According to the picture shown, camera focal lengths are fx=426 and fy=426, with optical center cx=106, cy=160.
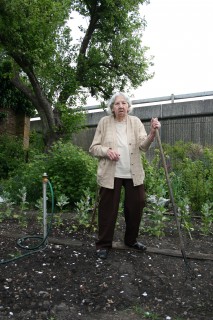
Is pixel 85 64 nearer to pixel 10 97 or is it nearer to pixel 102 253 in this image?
pixel 10 97

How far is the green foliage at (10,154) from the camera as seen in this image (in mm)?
12750

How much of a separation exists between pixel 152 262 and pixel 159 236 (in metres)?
0.81

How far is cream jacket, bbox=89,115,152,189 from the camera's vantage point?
4.19 metres

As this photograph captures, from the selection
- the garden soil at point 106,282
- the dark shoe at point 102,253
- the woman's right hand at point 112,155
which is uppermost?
the woman's right hand at point 112,155

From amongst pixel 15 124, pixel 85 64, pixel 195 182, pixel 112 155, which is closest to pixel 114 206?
pixel 112 155

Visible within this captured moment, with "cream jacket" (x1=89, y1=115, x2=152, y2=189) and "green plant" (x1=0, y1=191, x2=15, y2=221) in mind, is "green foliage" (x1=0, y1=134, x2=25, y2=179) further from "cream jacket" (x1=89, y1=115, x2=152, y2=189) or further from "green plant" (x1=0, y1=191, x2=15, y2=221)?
"cream jacket" (x1=89, y1=115, x2=152, y2=189)

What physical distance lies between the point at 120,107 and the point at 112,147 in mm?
407

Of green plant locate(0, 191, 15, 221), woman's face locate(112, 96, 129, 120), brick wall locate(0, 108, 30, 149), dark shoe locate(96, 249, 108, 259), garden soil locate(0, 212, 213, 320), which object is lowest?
garden soil locate(0, 212, 213, 320)

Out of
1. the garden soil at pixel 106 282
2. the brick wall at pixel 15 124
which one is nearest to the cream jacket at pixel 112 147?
the garden soil at pixel 106 282

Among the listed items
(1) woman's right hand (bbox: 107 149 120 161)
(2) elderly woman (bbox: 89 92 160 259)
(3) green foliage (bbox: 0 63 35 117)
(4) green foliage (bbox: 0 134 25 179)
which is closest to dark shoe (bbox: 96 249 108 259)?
(2) elderly woman (bbox: 89 92 160 259)

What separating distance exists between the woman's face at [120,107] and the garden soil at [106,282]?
1376 millimetres

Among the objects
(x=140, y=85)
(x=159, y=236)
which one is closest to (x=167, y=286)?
(x=159, y=236)

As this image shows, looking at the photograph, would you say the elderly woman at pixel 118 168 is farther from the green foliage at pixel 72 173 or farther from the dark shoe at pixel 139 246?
the green foliage at pixel 72 173

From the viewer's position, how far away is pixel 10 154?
45.4 ft
